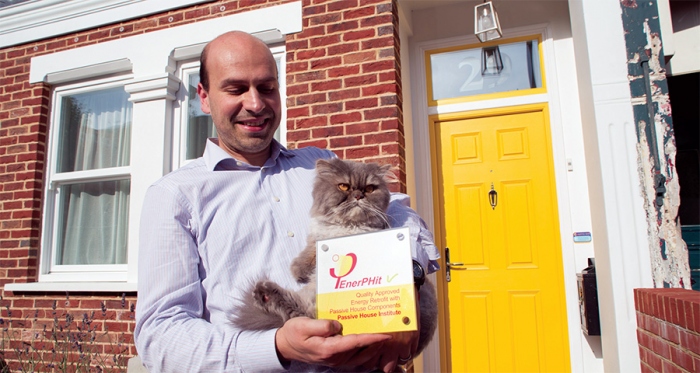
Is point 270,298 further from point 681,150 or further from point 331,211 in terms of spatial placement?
point 681,150

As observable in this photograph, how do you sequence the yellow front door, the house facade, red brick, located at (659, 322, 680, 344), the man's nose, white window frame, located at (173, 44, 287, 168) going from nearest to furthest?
the man's nose → red brick, located at (659, 322, 680, 344) → the house facade → the yellow front door → white window frame, located at (173, 44, 287, 168)

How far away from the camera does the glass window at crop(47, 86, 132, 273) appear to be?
4156mm

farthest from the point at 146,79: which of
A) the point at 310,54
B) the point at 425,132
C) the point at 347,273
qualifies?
the point at 347,273

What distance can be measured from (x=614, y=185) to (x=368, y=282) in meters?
2.54

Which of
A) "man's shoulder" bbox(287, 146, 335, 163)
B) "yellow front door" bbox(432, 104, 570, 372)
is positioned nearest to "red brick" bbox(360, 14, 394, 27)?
"yellow front door" bbox(432, 104, 570, 372)

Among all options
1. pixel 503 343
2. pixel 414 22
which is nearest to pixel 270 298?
pixel 503 343

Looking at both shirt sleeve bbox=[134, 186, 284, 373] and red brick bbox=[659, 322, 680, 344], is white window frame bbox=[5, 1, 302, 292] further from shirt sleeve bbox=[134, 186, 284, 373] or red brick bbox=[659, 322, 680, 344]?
red brick bbox=[659, 322, 680, 344]

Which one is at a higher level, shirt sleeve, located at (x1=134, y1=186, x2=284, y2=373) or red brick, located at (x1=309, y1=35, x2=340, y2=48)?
red brick, located at (x1=309, y1=35, x2=340, y2=48)

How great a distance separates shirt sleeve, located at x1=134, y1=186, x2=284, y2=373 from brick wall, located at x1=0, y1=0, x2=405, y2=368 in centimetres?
220

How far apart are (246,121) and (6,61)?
15.7 ft

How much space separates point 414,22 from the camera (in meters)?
4.20

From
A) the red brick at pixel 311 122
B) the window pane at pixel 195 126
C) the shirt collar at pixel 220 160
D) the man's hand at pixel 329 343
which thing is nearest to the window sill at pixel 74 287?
the window pane at pixel 195 126

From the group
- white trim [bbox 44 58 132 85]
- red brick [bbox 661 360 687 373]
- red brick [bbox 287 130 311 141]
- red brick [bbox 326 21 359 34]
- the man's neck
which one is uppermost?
red brick [bbox 326 21 359 34]

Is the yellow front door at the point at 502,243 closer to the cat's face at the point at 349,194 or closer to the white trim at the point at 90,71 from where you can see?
the cat's face at the point at 349,194
